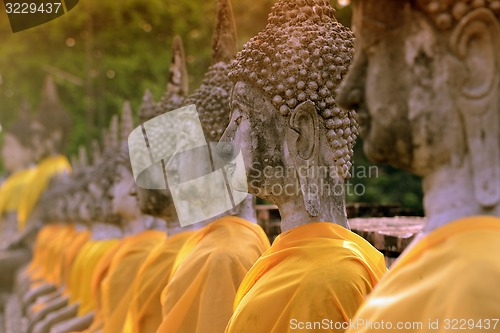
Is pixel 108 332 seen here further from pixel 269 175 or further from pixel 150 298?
pixel 269 175

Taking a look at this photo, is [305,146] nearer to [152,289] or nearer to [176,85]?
[152,289]

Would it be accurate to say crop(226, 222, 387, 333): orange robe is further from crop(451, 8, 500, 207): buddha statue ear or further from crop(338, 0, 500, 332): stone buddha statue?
crop(451, 8, 500, 207): buddha statue ear

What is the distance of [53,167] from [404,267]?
13.0 metres

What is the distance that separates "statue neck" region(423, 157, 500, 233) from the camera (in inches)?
84.7

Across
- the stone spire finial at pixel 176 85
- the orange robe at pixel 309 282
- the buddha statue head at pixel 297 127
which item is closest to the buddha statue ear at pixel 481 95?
the orange robe at pixel 309 282

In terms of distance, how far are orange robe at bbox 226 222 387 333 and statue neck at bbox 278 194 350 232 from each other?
84mm

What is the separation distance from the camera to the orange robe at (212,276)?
13.1 feet

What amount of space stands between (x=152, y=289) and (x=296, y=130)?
2074 millimetres

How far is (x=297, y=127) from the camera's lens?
3477 millimetres

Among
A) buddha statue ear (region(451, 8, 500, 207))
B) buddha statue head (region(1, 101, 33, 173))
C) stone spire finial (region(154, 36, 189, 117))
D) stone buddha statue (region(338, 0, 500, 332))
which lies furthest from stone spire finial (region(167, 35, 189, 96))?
buddha statue head (region(1, 101, 33, 173))

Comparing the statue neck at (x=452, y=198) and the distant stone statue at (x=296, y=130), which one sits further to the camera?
the distant stone statue at (x=296, y=130)

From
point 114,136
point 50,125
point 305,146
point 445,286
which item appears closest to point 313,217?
point 305,146

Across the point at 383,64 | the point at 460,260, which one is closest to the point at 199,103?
the point at 383,64

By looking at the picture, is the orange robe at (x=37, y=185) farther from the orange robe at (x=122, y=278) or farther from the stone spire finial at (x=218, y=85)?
the stone spire finial at (x=218, y=85)
